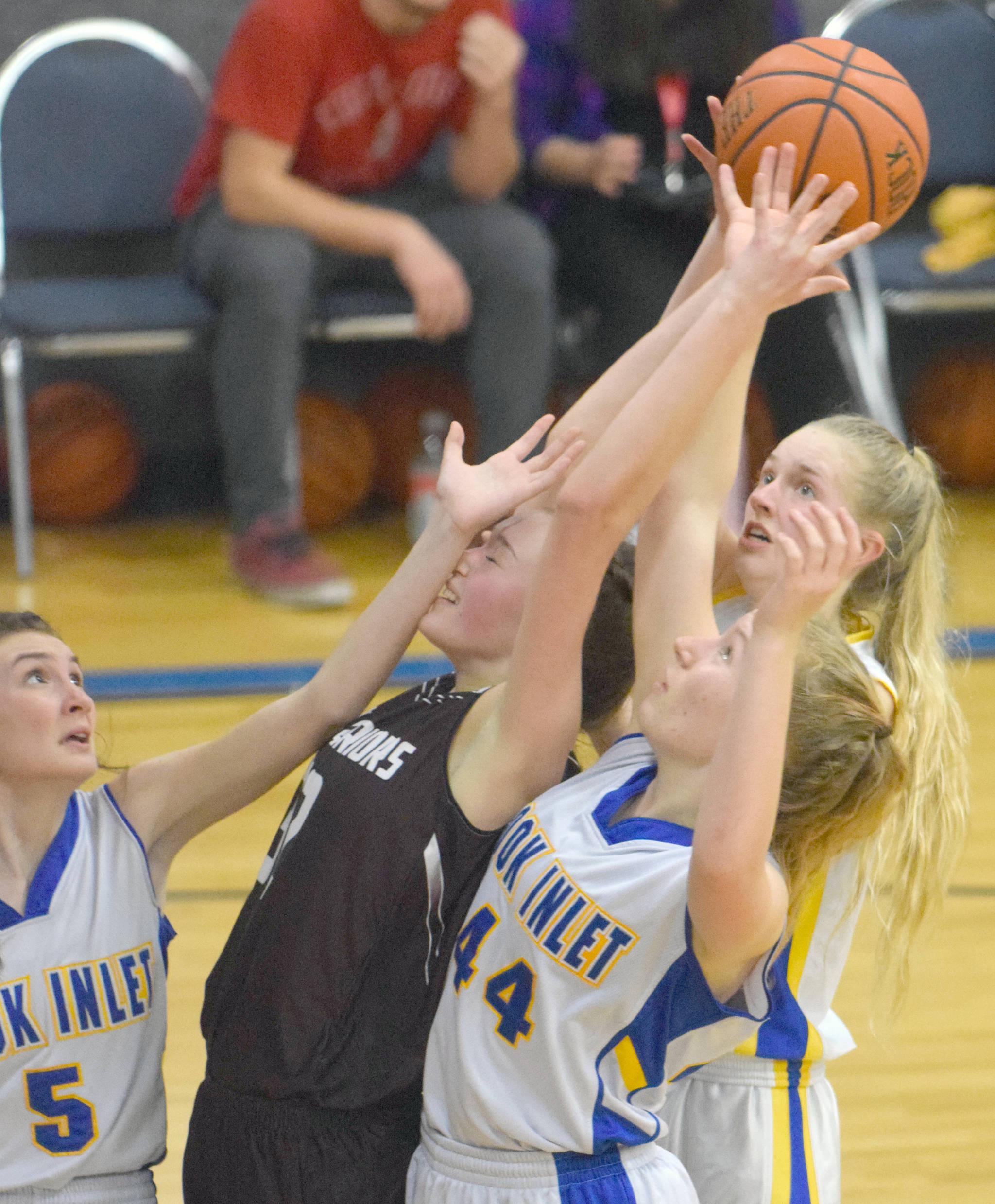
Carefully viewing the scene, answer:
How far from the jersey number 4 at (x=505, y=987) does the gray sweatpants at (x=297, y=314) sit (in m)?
2.88


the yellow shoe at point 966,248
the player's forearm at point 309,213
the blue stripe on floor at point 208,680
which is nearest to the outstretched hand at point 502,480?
the blue stripe on floor at point 208,680

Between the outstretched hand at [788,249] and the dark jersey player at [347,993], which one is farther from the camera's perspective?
the dark jersey player at [347,993]

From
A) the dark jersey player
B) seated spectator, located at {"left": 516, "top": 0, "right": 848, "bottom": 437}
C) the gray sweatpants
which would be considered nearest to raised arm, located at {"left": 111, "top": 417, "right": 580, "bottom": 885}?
the dark jersey player

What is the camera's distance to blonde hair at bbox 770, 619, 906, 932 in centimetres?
163

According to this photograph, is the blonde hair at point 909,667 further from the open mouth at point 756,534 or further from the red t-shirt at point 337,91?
the red t-shirt at point 337,91

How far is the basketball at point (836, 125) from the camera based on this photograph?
6.46ft

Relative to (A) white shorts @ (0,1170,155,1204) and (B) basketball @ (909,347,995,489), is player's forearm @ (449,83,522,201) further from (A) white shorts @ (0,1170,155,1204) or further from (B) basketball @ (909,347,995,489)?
(A) white shorts @ (0,1170,155,1204)

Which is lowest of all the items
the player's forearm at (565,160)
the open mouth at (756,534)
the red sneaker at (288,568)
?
the red sneaker at (288,568)

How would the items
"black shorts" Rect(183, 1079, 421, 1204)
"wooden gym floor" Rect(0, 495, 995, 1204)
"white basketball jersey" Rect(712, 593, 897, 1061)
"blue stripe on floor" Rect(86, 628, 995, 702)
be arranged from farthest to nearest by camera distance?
1. "blue stripe on floor" Rect(86, 628, 995, 702)
2. "wooden gym floor" Rect(0, 495, 995, 1204)
3. "white basketball jersey" Rect(712, 593, 897, 1061)
4. "black shorts" Rect(183, 1079, 421, 1204)

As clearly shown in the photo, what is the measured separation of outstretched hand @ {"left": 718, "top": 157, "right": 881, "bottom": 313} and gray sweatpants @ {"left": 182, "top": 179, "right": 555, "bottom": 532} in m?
2.82

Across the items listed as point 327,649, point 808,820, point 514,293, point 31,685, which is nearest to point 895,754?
point 808,820

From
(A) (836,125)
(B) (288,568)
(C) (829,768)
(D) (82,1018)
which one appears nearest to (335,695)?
(D) (82,1018)

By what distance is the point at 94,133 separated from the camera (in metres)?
4.90

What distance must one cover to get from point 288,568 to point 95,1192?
273 centimetres
